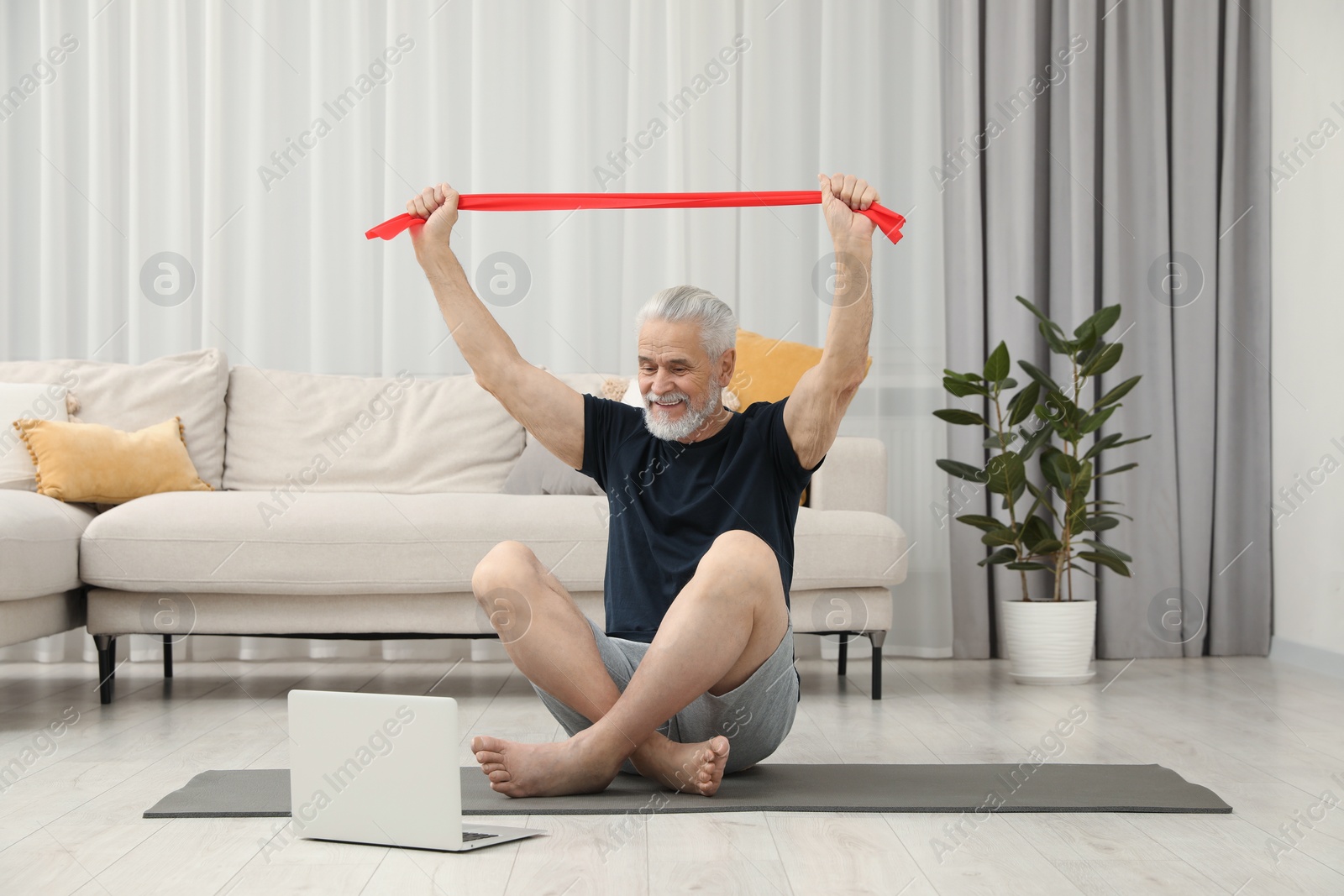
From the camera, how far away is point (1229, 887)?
135cm

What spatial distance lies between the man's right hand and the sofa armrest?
1.45 metres

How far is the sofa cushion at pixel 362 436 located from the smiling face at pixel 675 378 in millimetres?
1636

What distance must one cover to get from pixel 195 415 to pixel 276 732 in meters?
1.27

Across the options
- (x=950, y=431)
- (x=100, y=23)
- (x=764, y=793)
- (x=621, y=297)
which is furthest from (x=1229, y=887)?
(x=100, y=23)

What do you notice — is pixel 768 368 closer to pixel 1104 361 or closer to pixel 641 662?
pixel 1104 361

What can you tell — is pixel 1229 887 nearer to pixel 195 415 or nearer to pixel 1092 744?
pixel 1092 744

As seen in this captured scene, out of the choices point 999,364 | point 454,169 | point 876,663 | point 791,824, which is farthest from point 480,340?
point 454,169

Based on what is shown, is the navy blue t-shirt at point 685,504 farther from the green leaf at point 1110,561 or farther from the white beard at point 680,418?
the green leaf at point 1110,561

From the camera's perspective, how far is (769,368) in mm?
3248

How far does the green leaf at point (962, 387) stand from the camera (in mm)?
3223

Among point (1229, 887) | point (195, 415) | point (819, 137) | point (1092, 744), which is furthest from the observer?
point (819, 137)

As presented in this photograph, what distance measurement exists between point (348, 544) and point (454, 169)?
1.56m

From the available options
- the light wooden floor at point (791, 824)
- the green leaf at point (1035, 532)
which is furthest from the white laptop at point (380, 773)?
the green leaf at point (1035, 532)

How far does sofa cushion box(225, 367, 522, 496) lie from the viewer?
11.0ft
